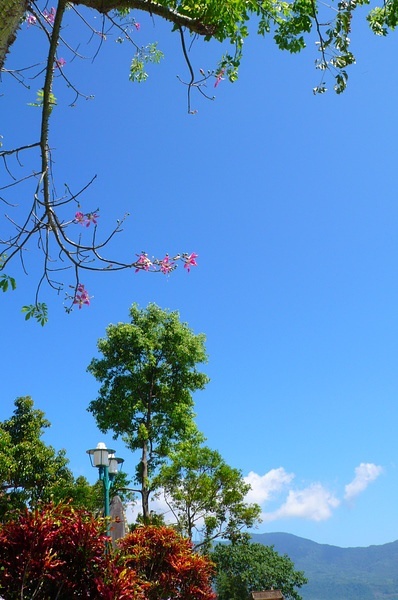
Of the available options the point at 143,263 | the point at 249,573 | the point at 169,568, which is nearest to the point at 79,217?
the point at 143,263

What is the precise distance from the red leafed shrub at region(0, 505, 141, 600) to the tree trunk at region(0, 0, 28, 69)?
3.36 m

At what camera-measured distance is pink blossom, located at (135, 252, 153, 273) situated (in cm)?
392

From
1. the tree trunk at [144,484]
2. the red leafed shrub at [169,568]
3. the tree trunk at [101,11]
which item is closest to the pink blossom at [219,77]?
the tree trunk at [101,11]

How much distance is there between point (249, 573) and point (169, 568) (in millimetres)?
25119

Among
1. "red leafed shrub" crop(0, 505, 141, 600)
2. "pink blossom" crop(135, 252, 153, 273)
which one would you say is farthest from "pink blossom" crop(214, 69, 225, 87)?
"red leafed shrub" crop(0, 505, 141, 600)

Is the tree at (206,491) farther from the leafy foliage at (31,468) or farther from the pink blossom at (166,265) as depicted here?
the pink blossom at (166,265)

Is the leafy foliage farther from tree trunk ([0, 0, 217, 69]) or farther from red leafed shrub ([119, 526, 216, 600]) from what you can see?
tree trunk ([0, 0, 217, 69])

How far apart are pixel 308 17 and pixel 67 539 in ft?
14.9

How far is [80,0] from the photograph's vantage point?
3715 millimetres

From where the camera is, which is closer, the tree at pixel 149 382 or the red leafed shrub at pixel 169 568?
the red leafed shrub at pixel 169 568

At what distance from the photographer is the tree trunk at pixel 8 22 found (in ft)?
9.21

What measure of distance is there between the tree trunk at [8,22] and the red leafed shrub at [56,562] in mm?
3357

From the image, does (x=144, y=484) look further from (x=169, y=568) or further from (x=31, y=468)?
(x=169, y=568)

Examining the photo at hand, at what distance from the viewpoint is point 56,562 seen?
172 inches
